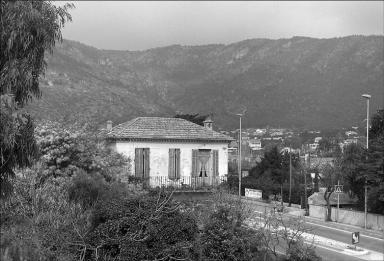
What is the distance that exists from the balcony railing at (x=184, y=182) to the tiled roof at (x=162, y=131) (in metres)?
2.02

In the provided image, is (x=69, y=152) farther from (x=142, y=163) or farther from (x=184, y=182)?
(x=184, y=182)

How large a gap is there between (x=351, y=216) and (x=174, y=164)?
18.5 metres

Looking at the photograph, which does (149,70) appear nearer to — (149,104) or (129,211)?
(149,104)

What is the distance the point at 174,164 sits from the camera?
2597 cm

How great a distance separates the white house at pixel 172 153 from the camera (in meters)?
25.6

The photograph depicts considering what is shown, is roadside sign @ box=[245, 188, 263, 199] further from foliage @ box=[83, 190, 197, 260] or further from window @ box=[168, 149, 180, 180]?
foliage @ box=[83, 190, 197, 260]

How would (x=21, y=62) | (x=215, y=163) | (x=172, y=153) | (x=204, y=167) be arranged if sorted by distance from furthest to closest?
(x=215, y=163), (x=204, y=167), (x=172, y=153), (x=21, y=62)

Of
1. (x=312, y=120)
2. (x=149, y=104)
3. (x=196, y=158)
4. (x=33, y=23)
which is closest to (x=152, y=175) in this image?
(x=196, y=158)

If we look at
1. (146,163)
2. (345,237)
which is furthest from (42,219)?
(345,237)

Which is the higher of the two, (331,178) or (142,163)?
(142,163)

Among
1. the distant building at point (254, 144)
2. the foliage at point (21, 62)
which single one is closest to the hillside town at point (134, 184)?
the foliage at point (21, 62)

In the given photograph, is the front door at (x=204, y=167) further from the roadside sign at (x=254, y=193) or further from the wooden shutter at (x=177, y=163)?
the roadside sign at (x=254, y=193)

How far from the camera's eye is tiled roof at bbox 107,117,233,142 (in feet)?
85.1

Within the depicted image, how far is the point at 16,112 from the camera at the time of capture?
808 cm
